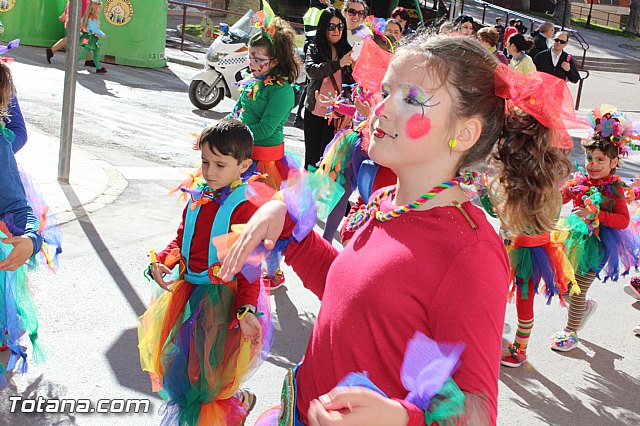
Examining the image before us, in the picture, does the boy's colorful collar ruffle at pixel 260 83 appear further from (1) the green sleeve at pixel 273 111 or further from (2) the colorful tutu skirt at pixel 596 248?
(2) the colorful tutu skirt at pixel 596 248

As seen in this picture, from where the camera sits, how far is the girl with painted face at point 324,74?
7516 mm

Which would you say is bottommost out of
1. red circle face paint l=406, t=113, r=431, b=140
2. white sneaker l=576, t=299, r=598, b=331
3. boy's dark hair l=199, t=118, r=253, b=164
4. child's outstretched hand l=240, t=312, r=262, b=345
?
white sneaker l=576, t=299, r=598, b=331

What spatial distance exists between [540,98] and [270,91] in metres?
3.88

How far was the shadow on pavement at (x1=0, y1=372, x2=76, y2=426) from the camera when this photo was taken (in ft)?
12.7

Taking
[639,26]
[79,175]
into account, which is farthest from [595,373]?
[639,26]

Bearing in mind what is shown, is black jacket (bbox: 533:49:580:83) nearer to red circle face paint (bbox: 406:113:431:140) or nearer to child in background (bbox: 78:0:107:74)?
child in background (bbox: 78:0:107:74)

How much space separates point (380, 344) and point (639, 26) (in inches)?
1732

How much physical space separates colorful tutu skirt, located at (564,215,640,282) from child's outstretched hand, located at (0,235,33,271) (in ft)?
11.8

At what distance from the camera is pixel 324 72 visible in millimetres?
7605

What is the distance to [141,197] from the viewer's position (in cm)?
773

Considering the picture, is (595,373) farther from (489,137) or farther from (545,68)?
(545,68)

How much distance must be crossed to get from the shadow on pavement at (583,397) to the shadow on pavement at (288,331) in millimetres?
1284

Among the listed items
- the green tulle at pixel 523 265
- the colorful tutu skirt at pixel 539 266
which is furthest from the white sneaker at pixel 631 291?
the green tulle at pixel 523 265

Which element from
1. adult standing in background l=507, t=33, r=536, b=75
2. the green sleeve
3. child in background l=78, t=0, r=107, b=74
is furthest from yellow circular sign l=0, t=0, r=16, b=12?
the green sleeve
